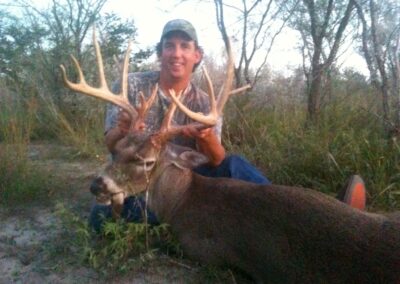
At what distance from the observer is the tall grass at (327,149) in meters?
4.68

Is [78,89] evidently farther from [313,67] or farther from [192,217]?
[313,67]

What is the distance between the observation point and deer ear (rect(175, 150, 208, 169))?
411 cm

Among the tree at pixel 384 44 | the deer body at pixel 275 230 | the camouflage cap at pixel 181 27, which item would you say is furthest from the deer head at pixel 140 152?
the tree at pixel 384 44

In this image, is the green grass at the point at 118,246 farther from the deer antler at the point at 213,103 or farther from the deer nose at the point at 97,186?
the deer antler at the point at 213,103

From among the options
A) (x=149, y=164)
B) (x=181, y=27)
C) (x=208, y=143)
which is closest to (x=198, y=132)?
(x=208, y=143)

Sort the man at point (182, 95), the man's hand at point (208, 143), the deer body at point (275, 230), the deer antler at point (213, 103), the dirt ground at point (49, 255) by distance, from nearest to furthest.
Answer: the deer body at point (275, 230) < the dirt ground at point (49, 255) < the deer antler at point (213, 103) < the man's hand at point (208, 143) < the man at point (182, 95)

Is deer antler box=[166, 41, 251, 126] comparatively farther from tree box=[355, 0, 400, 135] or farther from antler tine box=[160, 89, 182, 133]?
tree box=[355, 0, 400, 135]

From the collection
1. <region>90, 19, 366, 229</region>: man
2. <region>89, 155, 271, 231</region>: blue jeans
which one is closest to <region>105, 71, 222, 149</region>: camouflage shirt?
<region>90, 19, 366, 229</region>: man

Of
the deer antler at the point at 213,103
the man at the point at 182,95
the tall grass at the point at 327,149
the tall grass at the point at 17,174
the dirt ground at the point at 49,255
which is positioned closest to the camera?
the dirt ground at the point at 49,255

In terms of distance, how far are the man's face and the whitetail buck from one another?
2.38ft

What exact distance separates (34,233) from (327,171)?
245cm

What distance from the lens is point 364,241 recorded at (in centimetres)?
296

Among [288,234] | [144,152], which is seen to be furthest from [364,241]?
[144,152]

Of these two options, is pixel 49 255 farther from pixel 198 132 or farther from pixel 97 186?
pixel 198 132
